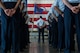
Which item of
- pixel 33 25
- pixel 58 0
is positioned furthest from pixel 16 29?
pixel 33 25

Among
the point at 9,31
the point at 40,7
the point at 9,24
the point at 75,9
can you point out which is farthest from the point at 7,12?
the point at 40,7

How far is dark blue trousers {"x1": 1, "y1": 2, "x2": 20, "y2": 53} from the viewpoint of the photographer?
13.9 feet

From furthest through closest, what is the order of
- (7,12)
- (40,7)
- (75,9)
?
(40,7) < (7,12) < (75,9)

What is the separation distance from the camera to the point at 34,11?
52.7 feet

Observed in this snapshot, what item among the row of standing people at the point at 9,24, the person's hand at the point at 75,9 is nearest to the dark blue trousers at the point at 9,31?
the row of standing people at the point at 9,24

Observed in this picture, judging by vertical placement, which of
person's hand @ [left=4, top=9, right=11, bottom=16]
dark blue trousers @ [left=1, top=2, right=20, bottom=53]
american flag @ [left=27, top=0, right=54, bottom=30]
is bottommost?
dark blue trousers @ [left=1, top=2, right=20, bottom=53]

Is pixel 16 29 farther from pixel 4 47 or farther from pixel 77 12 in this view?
pixel 77 12

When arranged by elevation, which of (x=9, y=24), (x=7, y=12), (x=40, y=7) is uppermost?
(x=40, y=7)

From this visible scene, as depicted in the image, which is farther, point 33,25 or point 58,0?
point 33,25

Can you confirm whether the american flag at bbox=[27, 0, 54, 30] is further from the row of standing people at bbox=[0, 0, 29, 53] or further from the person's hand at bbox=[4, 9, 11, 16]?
the person's hand at bbox=[4, 9, 11, 16]

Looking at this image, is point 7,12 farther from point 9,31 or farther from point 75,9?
point 75,9

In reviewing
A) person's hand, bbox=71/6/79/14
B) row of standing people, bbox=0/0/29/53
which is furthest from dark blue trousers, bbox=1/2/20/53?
person's hand, bbox=71/6/79/14

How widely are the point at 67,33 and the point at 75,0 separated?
482mm

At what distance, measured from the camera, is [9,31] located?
14.1 ft
